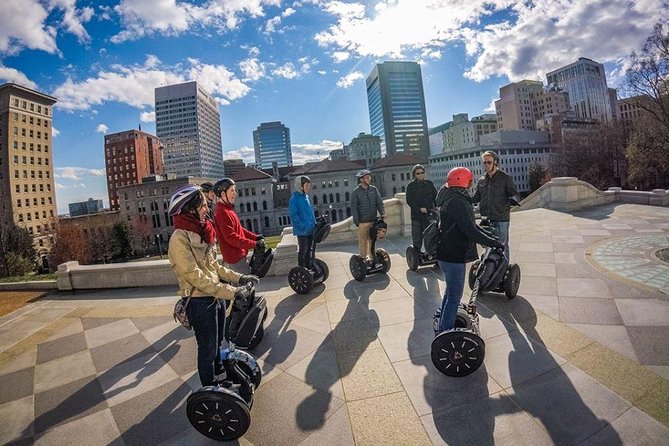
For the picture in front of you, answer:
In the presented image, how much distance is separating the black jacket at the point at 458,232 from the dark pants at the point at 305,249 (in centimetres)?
324

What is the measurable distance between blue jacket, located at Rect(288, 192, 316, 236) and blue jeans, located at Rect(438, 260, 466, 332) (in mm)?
3235

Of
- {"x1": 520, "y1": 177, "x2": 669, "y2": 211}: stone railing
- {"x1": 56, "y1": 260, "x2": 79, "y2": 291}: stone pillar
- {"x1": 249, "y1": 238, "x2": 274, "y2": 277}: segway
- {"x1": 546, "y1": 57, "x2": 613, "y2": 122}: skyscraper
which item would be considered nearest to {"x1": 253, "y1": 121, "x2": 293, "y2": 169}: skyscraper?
{"x1": 546, "y1": 57, "x2": 613, "y2": 122}: skyscraper

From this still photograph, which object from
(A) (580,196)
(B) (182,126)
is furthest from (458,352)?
(B) (182,126)

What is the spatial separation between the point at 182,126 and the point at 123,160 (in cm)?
3998

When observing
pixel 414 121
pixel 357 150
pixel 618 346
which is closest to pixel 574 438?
pixel 618 346

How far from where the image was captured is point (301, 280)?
605cm

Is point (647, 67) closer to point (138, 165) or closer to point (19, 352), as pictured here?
point (19, 352)

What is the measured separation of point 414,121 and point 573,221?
480 feet

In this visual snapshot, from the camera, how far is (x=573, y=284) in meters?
5.50

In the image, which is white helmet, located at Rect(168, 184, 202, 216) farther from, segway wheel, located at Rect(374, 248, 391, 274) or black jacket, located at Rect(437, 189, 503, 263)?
segway wheel, located at Rect(374, 248, 391, 274)

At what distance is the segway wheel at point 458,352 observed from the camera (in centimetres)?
316

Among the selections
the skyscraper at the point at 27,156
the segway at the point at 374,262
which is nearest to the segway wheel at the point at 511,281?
the segway at the point at 374,262

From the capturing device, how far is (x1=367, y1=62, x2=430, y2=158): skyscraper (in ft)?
468

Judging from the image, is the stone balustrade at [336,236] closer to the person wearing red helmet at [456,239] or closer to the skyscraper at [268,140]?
the person wearing red helmet at [456,239]
